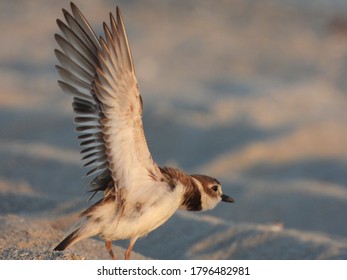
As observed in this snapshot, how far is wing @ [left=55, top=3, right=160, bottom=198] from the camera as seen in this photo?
5.14 m

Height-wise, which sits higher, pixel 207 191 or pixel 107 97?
pixel 107 97

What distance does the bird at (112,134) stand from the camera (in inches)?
203

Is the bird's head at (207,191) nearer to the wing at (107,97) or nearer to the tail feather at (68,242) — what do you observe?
the wing at (107,97)

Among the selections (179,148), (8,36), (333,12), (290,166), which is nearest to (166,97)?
(179,148)

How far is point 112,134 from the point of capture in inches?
203

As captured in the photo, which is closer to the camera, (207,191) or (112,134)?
(112,134)

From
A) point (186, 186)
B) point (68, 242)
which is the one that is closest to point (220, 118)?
point (186, 186)

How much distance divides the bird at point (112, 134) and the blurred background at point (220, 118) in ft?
4.12

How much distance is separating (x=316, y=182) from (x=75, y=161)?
246 cm

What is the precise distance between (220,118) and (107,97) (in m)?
6.99

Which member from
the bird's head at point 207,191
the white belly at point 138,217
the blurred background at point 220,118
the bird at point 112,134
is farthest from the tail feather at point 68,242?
the blurred background at point 220,118

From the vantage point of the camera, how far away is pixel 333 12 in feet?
61.2

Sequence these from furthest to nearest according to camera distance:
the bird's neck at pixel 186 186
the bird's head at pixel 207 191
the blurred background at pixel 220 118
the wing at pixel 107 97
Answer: the blurred background at pixel 220 118 → the bird's head at pixel 207 191 → the bird's neck at pixel 186 186 → the wing at pixel 107 97

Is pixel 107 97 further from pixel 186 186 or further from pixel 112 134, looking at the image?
pixel 186 186
